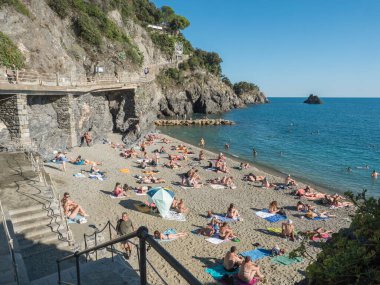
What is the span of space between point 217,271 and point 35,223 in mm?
6059

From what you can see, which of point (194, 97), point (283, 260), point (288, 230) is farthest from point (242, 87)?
point (283, 260)

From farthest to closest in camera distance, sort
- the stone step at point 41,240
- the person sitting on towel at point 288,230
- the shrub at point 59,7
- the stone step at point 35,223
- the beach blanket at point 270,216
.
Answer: the shrub at point 59,7, the beach blanket at point 270,216, the person sitting on towel at point 288,230, the stone step at point 35,223, the stone step at point 41,240

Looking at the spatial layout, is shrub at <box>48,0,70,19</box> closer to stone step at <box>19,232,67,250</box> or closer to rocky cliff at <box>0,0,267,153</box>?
rocky cliff at <box>0,0,267,153</box>

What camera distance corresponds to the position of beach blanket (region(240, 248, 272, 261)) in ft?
36.6

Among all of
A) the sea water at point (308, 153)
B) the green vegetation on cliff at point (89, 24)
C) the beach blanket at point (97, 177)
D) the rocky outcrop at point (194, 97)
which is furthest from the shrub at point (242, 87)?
the beach blanket at point (97, 177)

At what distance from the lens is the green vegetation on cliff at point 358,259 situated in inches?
115

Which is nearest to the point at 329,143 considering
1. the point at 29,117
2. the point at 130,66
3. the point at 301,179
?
the point at 301,179

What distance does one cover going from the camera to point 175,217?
14250 millimetres

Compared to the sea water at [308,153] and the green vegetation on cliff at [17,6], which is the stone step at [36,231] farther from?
the green vegetation on cliff at [17,6]

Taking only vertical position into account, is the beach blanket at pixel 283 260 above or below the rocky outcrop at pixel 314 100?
below

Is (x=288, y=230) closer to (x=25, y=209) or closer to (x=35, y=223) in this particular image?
(x=35, y=223)

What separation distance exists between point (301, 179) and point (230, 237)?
14532 millimetres

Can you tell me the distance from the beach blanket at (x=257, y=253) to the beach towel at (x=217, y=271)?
142cm

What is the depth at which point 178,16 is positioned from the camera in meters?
89.1
